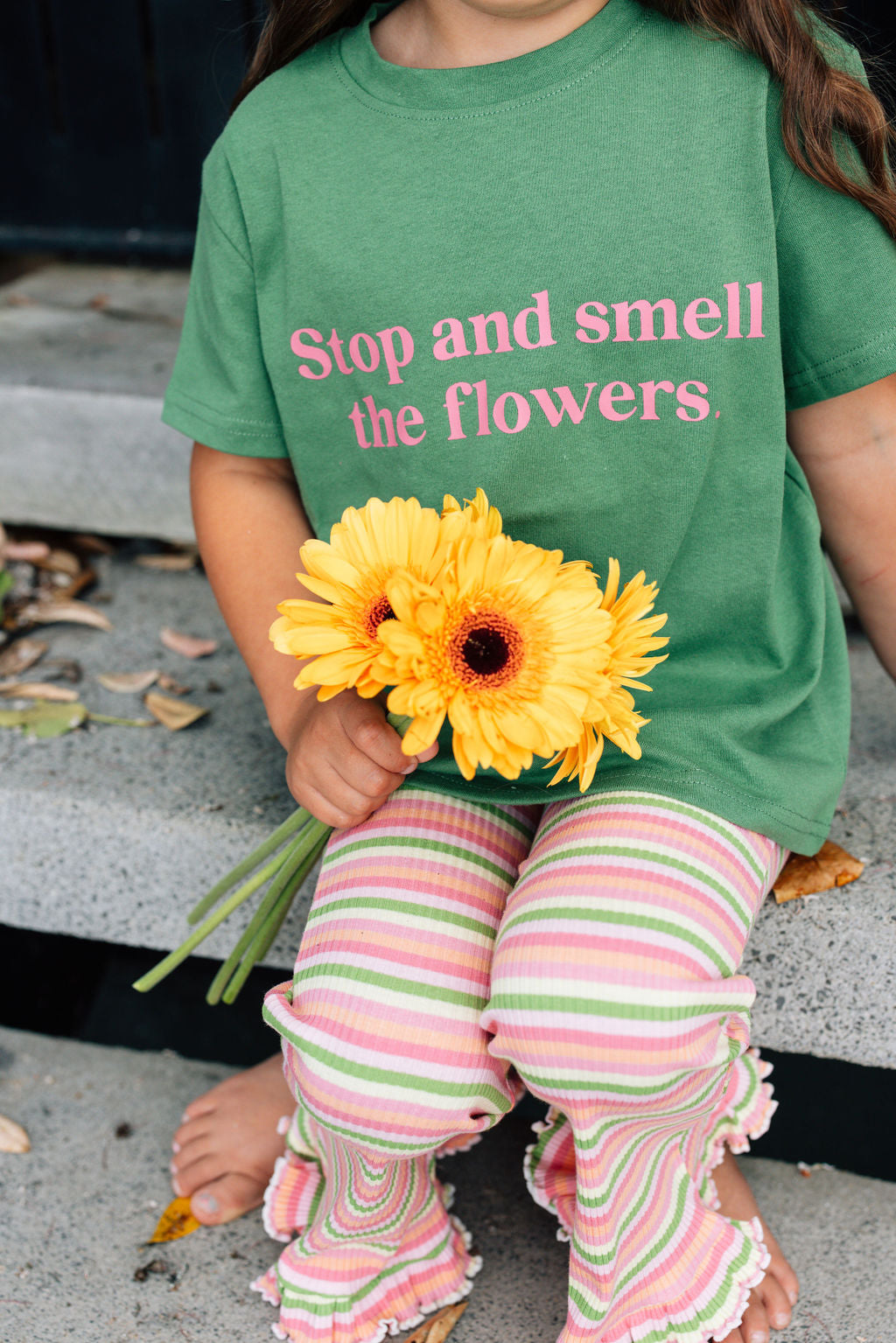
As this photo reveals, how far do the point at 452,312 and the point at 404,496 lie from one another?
7.5 inches

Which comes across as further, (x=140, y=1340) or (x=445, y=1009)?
(x=140, y=1340)

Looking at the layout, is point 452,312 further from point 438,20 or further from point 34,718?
point 34,718

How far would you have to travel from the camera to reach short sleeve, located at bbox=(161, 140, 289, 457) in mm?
1237

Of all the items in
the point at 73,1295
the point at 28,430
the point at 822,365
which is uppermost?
the point at 822,365

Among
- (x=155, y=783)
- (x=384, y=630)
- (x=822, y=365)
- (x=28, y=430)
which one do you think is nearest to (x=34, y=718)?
(x=155, y=783)

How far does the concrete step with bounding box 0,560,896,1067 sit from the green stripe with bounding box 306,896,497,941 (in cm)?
24

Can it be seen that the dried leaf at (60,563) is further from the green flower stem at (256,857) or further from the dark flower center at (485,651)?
the dark flower center at (485,651)

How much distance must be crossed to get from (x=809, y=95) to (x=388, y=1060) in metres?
0.94

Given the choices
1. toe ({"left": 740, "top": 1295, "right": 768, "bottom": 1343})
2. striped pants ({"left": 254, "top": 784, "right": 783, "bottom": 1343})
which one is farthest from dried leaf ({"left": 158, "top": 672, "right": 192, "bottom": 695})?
toe ({"left": 740, "top": 1295, "right": 768, "bottom": 1343})

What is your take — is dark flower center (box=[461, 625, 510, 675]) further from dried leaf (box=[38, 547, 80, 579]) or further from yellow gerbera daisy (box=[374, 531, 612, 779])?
dried leaf (box=[38, 547, 80, 579])

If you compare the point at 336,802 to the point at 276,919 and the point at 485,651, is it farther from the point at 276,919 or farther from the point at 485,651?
the point at 485,651

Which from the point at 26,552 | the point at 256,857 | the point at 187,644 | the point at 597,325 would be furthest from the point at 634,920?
the point at 26,552

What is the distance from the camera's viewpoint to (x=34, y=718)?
5.51ft

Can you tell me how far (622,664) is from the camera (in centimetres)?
93
